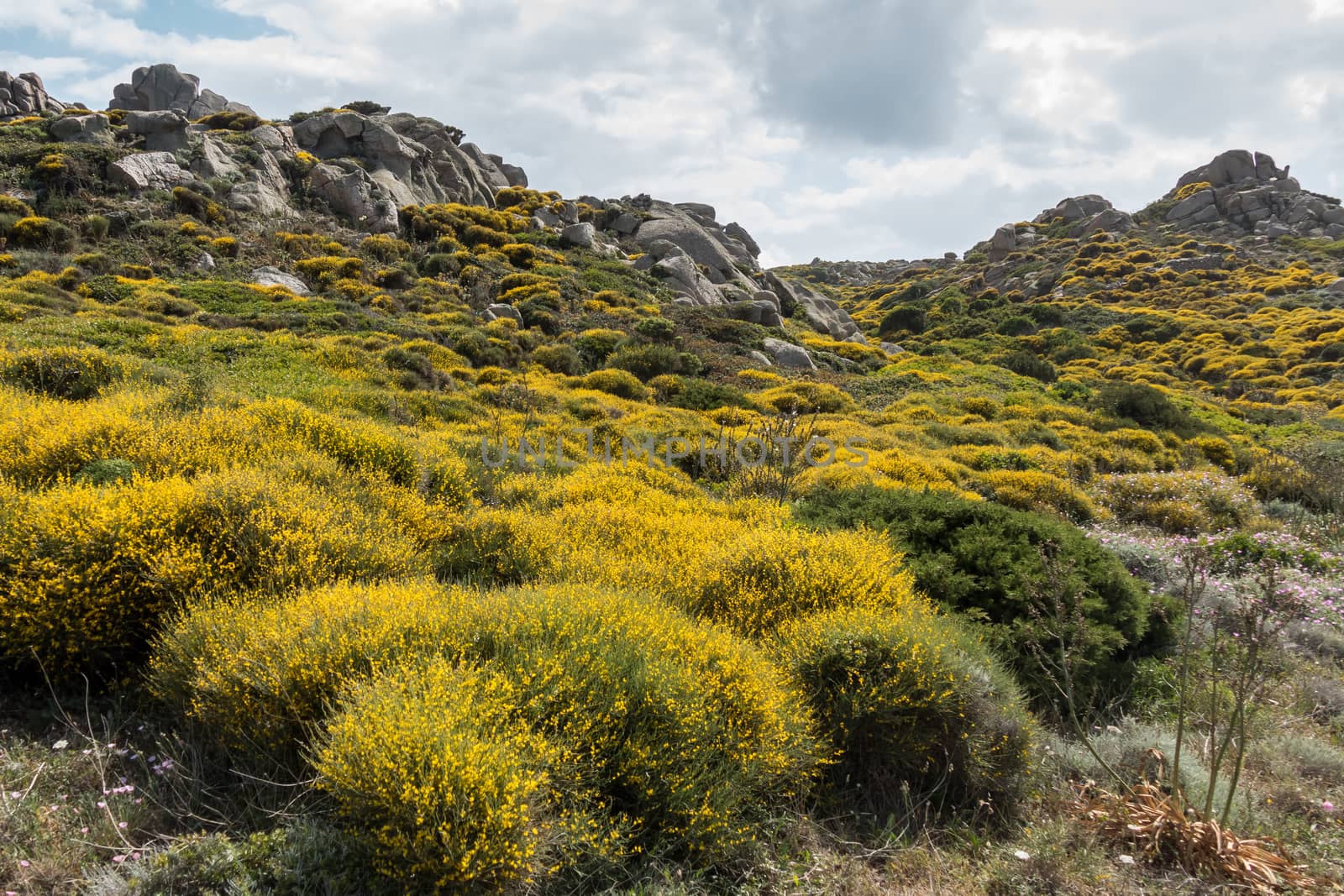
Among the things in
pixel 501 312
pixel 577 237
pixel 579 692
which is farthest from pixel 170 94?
pixel 579 692

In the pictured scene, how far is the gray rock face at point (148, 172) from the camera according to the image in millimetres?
25672

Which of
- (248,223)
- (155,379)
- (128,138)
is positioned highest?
(128,138)

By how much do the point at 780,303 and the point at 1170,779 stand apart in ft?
132

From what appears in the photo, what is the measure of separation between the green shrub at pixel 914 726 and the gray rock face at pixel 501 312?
1907 cm

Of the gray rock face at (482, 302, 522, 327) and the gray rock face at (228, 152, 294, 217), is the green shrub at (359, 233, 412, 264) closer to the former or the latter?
the gray rock face at (228, 152, 294, 217)

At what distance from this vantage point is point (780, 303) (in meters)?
42.2

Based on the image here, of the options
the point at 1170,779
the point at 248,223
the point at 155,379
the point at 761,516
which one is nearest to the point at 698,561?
the point at 761,516

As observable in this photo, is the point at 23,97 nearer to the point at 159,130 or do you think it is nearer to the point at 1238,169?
the point at 159,130

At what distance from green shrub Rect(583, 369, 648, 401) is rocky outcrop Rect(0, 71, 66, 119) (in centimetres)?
4166

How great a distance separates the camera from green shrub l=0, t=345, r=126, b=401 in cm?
759

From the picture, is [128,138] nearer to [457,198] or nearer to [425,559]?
[457,198]

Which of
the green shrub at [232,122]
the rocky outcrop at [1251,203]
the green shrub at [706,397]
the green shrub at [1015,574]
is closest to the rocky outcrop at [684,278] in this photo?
the green shrub at [706,397]

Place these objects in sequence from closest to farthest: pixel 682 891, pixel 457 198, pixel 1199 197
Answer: pixel 682 891 < pixel 457 198 < pixel 1199 197

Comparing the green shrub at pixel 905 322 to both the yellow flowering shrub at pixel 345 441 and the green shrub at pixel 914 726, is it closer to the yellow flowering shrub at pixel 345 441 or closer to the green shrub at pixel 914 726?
the yellow flowering shrub at pixel 345 441
